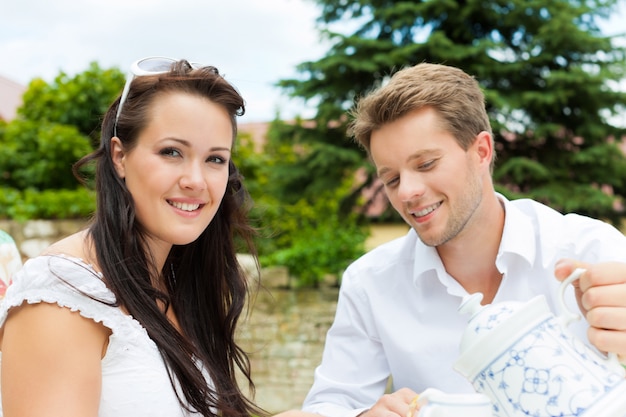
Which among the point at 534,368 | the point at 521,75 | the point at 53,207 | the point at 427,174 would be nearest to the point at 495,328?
the point at 534,368

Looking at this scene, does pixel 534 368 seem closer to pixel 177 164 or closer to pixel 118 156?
pixel 177 164

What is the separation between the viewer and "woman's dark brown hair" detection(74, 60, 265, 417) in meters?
1.62

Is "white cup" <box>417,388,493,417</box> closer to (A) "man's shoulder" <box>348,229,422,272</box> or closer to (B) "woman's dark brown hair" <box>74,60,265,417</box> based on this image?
(B) "woman's dark brown hair" <box>74,60,265,417</box>

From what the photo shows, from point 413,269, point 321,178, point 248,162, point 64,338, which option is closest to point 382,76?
point 321,178

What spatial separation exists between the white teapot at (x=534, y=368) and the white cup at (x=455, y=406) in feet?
0.24

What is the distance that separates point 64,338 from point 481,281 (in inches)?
49.1

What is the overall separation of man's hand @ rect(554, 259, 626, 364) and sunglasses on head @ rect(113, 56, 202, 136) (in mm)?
1158

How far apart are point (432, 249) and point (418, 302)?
0.58ft

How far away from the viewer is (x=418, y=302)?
6.57 feet

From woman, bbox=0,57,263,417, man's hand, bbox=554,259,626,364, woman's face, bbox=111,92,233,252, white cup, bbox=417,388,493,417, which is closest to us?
white cup, bbox=417,388,493,417

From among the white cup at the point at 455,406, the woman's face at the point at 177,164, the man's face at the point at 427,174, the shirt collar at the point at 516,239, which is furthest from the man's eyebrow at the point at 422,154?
the white cup at the point at 455,406

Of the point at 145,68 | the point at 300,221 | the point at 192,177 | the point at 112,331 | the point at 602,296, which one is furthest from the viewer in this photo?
the point at 300,221

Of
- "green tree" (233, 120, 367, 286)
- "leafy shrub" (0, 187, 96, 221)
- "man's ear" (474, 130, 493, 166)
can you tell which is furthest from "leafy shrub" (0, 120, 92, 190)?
"man's ear" (474, 130, 493, 166)

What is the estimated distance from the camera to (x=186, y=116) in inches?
64.2
